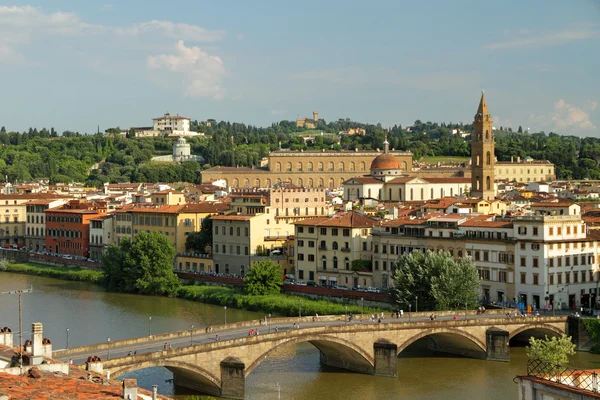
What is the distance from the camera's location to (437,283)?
36.9 meters

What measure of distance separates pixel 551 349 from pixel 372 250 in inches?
719

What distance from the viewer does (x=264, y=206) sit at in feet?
171

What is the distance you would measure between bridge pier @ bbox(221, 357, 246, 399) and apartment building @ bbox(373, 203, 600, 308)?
44.9 ft

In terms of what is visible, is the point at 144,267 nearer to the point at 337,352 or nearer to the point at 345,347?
the point at 337,352

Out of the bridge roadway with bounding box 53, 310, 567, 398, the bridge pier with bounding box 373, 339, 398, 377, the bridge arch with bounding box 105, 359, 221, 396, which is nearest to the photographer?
the bridge arch with bounding box 105, 359, 221, 396

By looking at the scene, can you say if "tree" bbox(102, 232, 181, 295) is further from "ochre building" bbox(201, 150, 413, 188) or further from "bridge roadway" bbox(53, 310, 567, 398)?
"ochre building" bbox(201, 150, 413, 188)

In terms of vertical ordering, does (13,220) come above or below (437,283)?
above

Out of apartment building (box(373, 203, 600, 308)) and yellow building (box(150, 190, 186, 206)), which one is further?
yellow building (box(150, 190, 186, 206))

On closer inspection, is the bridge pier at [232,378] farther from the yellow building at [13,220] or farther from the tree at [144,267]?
the yellow building at [13,220]

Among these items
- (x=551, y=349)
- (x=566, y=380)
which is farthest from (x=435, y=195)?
(x=566, y=380)

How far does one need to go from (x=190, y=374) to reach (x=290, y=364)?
4193 mm

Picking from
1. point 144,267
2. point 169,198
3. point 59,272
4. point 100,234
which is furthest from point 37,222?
point 144,267

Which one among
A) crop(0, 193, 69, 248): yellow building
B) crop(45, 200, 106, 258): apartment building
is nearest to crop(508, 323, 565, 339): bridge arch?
crop(45, 200, 106, 258): apartment building

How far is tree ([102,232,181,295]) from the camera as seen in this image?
49.6 metres
